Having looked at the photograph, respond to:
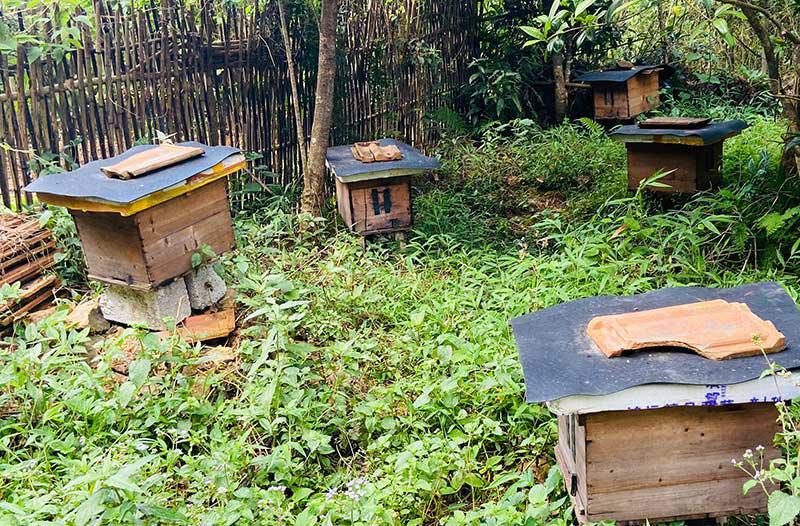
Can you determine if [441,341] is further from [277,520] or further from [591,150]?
[591,150]

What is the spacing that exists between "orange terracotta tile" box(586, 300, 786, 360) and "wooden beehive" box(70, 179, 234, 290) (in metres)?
2.70

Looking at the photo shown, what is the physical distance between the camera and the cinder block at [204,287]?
4.80 metres

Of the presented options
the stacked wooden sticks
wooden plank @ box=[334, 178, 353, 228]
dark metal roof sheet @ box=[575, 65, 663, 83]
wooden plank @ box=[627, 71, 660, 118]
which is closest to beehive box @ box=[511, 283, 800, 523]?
wooden plank @ box=[334, 178, 353, 228]

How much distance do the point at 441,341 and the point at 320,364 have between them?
72 cm

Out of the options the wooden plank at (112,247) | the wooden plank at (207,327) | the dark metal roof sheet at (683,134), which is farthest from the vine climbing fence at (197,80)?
the dark metal roof sheet at (683,134)

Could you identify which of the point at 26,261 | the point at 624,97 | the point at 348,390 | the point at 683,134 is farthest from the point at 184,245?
the point at 624,97

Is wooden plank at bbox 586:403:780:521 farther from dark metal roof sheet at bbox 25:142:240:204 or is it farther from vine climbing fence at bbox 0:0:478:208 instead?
vine climbing fence at bbox 0:0:478:208

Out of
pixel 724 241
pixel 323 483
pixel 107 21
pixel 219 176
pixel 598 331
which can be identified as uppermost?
pixel 107 21

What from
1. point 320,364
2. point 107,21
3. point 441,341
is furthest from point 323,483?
point 107,21

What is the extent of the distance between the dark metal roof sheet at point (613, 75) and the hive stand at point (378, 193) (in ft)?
13.5

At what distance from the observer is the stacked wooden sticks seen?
188 inches

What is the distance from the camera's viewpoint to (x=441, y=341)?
13.7ft

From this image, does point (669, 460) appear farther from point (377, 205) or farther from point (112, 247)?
point (377, 205)

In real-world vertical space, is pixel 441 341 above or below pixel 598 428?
below
